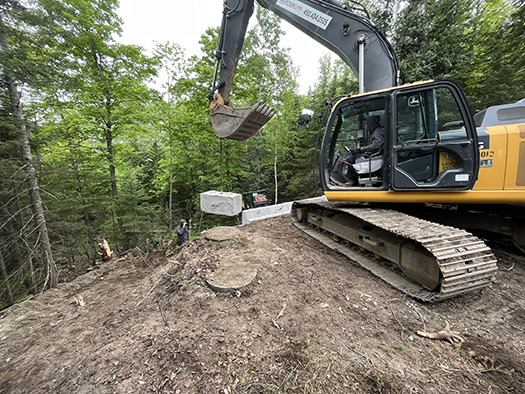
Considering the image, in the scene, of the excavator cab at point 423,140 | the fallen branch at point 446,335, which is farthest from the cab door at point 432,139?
the fallen branch at point 446,335

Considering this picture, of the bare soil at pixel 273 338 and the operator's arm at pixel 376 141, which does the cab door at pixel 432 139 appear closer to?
the operator's arm at pixel 376 141

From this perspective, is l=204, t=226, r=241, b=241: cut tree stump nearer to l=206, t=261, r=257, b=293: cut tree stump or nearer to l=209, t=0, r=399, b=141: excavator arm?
l=206, t=261, r=257, b=293: cut tree stump

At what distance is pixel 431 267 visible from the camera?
238cm

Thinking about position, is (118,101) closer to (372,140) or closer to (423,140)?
(372,140)

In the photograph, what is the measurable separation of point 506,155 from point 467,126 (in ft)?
2.03

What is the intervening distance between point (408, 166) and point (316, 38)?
10.2 ft

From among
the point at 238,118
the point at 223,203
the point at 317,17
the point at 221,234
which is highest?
the point at 317,17

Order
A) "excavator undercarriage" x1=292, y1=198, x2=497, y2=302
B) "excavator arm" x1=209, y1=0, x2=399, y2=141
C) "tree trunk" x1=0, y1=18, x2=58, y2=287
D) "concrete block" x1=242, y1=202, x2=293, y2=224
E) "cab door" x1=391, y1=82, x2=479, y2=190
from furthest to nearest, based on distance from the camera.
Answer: "concrete block" x1=242, y1=202, x2=293, y2=224 < "tree trunk" x1=0, y1=18, x2=58, y2=287 < "excavator arm" x1=209, y1=0, x2=399, y2=141 < "cab door" x1=391, y1=82, x2=479, y2=190 < "excavator undercarriage" x1=292, y1=198, x2=497, y2=302

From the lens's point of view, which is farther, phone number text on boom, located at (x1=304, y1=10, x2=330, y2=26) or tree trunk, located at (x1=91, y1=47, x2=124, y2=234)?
tree trunk, located at (x1=91, y1=47, x2=124, y2=234)

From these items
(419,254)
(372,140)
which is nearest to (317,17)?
(372,140)

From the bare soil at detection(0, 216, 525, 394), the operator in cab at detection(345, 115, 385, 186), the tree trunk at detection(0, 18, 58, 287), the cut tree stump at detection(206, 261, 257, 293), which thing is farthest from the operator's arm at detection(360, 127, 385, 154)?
the tree trunk at detection(0, 18, 58, 287)

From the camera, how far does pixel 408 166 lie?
10.1 feet

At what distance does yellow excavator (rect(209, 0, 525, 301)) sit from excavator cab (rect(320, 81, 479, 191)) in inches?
0.5

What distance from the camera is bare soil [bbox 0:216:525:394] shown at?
1558 mm
